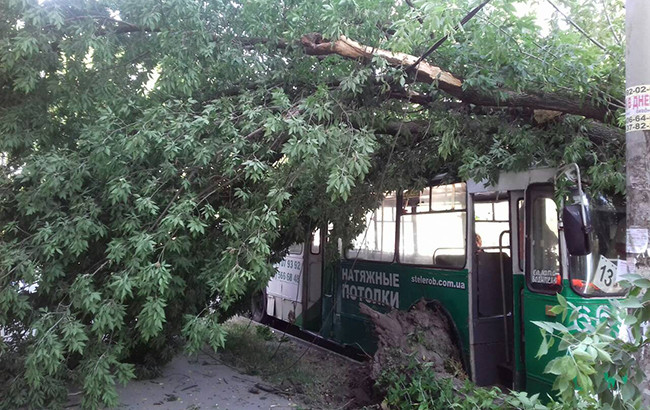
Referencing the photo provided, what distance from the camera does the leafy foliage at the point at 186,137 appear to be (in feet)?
15.3

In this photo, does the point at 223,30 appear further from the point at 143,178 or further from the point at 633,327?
the point at 633,327

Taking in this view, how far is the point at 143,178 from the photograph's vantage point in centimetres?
502

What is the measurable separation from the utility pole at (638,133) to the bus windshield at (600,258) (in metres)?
2.13

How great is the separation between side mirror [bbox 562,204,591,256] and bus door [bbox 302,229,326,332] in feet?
17.1

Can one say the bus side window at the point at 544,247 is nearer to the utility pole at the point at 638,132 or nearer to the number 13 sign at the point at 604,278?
the number 13 sign at the point at 604,278

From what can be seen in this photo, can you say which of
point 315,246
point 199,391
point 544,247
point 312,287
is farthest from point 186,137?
point 312,287

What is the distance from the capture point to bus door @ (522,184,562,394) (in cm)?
573

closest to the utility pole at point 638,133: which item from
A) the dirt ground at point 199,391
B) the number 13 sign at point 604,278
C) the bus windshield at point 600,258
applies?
the bus windshield at point 600,258

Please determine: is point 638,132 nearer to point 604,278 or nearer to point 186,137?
point 604,278

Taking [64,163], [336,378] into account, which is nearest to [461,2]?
[64,163]

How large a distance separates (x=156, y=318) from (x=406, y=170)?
3701 mm

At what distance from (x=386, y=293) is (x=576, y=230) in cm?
354

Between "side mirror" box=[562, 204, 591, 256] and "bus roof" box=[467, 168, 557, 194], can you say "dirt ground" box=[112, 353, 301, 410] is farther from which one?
"side mirror" box=[562, 204, 591, 256]

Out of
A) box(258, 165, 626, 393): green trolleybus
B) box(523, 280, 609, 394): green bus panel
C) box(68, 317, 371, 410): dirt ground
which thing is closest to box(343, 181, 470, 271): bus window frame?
box(258, 165, 626, 393): green trolleybus
